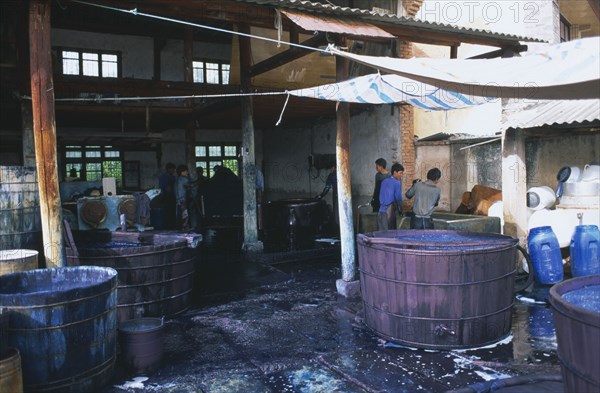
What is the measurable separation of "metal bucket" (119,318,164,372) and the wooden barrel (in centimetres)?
136

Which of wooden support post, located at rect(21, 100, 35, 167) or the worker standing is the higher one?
wooden support post, located at rect(21, 100, 35, 167)

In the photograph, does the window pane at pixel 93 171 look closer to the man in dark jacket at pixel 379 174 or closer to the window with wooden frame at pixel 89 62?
the window with wooden frame at pixel 89 62

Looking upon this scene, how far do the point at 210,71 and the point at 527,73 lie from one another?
14.6m

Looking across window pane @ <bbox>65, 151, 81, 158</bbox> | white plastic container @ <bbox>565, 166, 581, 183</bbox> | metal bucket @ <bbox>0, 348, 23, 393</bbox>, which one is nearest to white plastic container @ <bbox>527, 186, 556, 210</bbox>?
white plastic container @ <bbox>565, 166, 581, 183</bbox>

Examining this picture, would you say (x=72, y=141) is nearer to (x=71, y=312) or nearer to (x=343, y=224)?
(x=343, y=224)

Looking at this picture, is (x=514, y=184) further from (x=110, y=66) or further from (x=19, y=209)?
(x=110, y=66)

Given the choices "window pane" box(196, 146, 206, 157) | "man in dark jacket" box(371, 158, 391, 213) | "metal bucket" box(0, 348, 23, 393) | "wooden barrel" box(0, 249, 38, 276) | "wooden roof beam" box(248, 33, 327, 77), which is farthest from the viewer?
"window pane" box(196, 146, 206, 157)

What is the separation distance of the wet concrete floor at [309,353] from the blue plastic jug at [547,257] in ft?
1.10

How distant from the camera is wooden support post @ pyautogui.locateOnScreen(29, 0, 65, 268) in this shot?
5.82 m

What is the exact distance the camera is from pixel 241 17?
7.43 metres

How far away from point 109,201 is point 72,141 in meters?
5.31

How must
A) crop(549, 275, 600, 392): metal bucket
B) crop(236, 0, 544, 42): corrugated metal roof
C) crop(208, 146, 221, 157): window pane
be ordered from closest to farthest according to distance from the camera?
crop(549, 275, 600, 392): metal bucket
crop(236, 0, 544, 42): corrugated metal roof
crop(208, 146, 221, 157): window pane

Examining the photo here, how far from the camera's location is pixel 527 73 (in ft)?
13.6

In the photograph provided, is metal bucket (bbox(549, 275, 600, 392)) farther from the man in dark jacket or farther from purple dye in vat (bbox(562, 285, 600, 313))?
the man in dark jacket
